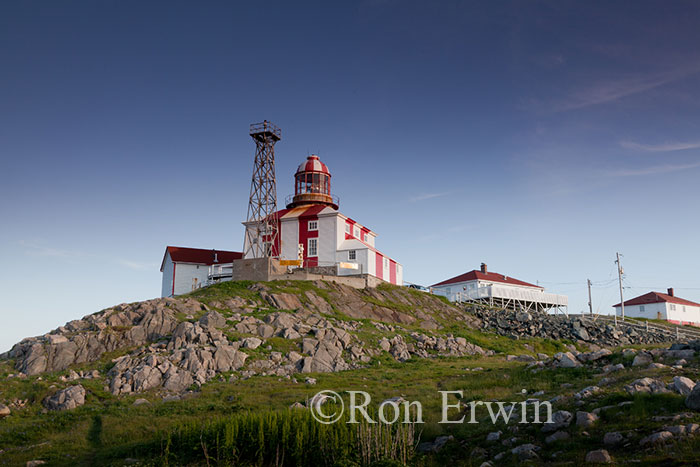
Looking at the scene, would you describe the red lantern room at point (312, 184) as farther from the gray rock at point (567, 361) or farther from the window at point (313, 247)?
the gray rock at point (567, 361)

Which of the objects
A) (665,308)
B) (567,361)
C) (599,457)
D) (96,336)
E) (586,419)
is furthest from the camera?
(665,308)

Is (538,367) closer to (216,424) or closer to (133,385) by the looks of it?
(216,424)

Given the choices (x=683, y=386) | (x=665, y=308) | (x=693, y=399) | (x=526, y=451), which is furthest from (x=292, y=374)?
(x=665, y=308)

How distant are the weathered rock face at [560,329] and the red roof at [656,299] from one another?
26.1m

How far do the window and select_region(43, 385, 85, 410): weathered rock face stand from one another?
1166 inches

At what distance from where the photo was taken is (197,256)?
181 feet

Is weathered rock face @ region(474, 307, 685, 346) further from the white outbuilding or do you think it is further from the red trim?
the white outbuilding

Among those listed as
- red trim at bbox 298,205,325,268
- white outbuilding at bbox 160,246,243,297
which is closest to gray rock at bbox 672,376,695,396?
red trim at bbox 298,205,325,268

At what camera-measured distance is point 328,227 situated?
5116cm

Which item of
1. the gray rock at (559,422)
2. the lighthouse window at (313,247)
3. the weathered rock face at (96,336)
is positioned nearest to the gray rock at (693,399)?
the gray rock at (559,422)

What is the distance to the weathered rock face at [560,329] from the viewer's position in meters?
46.2

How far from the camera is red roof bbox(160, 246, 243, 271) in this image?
54000mm

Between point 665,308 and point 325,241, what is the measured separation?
52.4 m

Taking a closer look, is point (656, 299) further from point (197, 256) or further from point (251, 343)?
point (251, 343)
